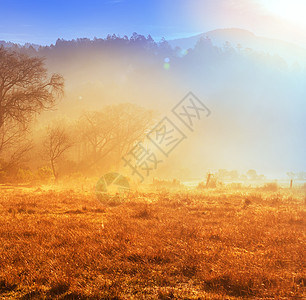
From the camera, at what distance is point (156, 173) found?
40969mm

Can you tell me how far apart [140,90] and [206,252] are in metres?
93.0

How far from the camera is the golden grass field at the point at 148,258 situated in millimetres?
4262

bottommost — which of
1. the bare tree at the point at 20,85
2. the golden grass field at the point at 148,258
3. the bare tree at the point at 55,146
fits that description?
the golden grass field at the point at 148,258

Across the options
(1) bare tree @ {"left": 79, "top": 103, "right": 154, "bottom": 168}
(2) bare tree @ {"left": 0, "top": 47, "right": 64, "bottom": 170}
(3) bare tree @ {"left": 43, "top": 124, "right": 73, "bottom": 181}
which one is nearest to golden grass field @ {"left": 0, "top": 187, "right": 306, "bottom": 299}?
(2) bare tree @ {"left": 0, "top": 47, "right": 64, "bottom": 170}

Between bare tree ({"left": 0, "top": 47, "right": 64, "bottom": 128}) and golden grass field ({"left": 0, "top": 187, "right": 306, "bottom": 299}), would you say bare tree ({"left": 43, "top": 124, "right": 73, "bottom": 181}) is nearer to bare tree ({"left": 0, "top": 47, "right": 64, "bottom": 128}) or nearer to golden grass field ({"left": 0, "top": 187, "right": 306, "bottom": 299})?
bare tree ({"left": 0, "top": 47, "right": 64, "bottom": 128})

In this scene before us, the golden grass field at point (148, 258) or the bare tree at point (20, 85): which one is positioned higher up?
the bare tree at point (20, 85)

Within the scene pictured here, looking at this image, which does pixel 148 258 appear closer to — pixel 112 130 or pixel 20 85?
pixel 20 85

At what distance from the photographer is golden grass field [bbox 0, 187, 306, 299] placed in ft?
14.0

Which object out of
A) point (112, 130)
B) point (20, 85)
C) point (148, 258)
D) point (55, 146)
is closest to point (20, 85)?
point (20, 85)

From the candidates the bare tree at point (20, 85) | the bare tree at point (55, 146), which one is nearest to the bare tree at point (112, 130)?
the bare tree at point (55, 146)

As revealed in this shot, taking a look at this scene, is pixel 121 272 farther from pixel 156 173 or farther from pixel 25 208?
pixel 156 173

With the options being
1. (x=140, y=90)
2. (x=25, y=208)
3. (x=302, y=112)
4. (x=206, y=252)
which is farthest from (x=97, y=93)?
(x=302, y=112)

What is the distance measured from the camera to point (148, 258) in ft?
18.4

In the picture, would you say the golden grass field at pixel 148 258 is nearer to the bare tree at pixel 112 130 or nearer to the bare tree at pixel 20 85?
the bare tree at pixel 20 85
